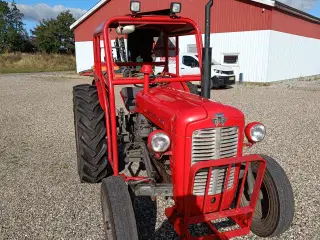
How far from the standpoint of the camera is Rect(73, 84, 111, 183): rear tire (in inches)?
133

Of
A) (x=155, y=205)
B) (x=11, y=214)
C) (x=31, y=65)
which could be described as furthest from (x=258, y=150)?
(x=31, y=65)

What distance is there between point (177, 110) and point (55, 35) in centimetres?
4596

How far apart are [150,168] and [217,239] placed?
819 mm

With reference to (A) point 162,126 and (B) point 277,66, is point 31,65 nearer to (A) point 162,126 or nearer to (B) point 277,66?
(B) point 277,66

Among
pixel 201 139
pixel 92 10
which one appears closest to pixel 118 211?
pixel 201 139

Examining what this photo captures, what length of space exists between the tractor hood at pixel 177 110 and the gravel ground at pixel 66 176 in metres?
1.12

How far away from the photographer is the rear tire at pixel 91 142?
3385mm

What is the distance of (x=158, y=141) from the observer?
2311 mm

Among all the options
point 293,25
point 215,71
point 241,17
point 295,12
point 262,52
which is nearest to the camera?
point 215,71

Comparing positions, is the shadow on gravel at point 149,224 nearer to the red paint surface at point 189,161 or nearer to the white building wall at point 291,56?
the red paint surface at point 189,161

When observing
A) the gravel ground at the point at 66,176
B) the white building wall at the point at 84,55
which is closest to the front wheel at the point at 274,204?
the gravel ground at the point at 66,176

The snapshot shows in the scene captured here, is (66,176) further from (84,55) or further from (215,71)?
(84,55)

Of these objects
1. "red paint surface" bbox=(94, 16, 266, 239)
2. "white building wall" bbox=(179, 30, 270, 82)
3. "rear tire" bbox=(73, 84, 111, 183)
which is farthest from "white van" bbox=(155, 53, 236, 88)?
"red paint surface" bbox=(94, 16, 266, 239)

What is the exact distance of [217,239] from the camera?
7.91 ft
